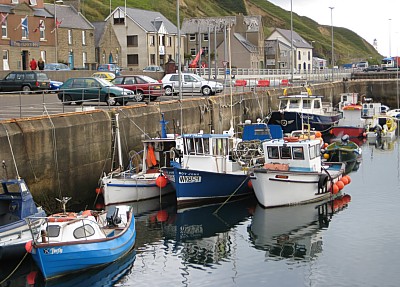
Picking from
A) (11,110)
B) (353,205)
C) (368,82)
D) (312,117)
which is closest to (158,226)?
(353,205)

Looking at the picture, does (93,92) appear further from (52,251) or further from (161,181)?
(52,251)

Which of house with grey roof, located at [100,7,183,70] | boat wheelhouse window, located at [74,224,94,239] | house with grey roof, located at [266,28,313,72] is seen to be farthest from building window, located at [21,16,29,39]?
house with grey roof, located at [266,28,313,72]

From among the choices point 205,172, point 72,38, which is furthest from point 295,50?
→ point 205,172

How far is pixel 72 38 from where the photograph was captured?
75.1 meters

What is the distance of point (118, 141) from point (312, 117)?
22.5 meters

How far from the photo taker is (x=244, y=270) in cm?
2050

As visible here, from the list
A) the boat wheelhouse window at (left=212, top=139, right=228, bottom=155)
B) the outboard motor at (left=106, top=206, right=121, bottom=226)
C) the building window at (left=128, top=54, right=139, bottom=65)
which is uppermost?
the building window at (left=128, top=54, right=139, bottom=65)

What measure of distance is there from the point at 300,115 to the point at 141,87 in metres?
11.8

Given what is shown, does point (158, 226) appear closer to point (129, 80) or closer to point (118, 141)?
point (118, 141)

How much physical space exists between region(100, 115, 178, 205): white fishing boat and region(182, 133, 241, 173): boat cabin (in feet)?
2.84

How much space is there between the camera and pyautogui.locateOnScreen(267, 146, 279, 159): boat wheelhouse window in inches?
1096

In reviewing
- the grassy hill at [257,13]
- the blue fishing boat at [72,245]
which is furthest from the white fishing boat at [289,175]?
the grassy hill at [257,13]

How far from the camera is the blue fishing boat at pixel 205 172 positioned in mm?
27766

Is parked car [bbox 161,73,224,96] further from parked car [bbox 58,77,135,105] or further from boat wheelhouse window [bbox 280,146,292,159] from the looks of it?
boat wheelhouse window [bbox 280,146,292,159]
